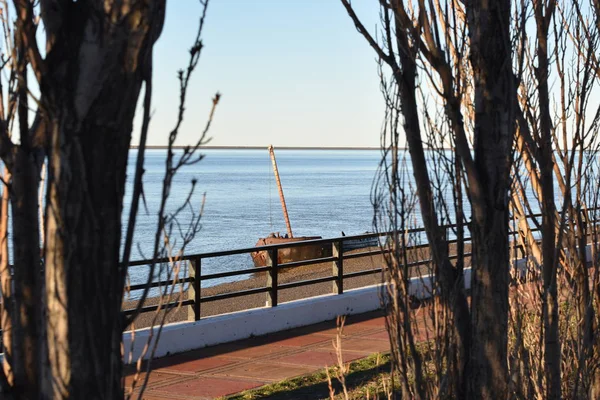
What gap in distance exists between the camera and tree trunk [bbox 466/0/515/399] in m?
4.34

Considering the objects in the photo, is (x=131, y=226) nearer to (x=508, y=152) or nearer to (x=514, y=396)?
(x=508, y=152)

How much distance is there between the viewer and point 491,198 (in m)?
4.43

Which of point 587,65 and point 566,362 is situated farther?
point 566,362

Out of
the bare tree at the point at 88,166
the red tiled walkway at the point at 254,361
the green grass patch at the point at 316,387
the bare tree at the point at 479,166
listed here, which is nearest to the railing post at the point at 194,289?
the red tiled walkway at the point at 254,361

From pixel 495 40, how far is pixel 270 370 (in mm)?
5584

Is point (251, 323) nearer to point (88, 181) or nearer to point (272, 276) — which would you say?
point (272, 276)

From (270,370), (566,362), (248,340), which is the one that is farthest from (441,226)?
(248,340)

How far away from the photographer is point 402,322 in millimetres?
4219

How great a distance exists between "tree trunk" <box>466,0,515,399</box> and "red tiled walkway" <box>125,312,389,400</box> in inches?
141

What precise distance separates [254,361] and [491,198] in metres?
5.81

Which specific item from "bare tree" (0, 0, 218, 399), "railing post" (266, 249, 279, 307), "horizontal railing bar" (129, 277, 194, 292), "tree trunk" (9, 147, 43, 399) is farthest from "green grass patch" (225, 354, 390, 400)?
"bare tree" (0, 0, 218, 399)

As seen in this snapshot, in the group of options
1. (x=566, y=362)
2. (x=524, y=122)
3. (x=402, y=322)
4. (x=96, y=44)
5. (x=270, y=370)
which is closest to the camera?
(x=96, y=44)

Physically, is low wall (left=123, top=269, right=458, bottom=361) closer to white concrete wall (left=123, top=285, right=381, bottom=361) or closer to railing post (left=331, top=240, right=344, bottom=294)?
white concrete wall (left=123, top=285, right=381, bottom=361)

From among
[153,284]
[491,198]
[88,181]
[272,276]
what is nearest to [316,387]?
[272,276]
